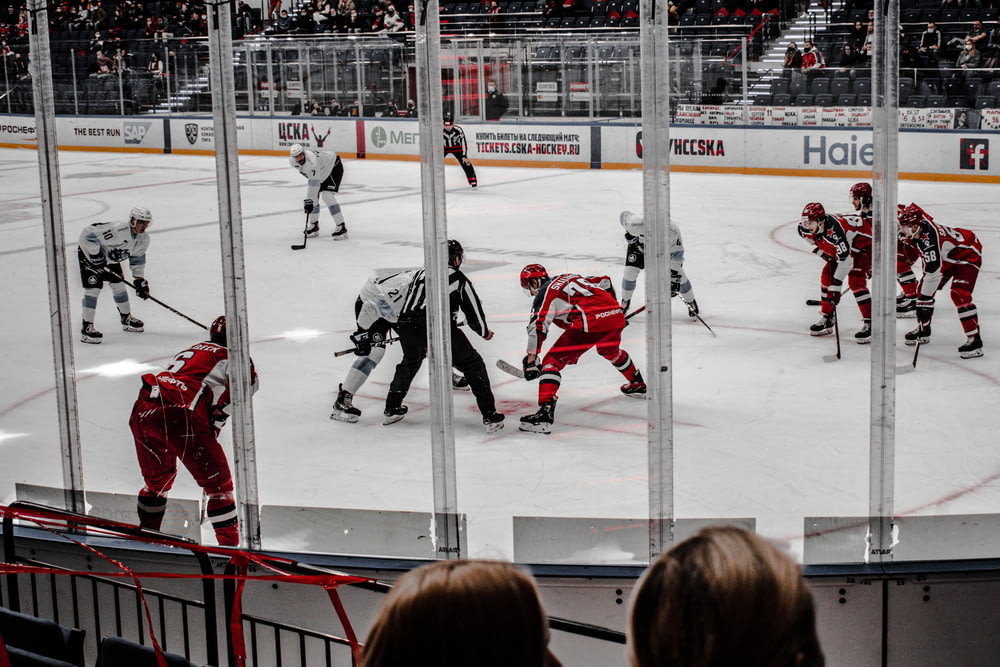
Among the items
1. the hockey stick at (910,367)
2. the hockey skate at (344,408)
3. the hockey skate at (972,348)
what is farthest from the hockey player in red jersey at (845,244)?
the hockey skate at (344,408)

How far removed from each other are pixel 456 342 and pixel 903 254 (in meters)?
2.89

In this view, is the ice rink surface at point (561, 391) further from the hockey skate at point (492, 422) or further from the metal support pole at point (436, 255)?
the metal support pole at point (436, 255)

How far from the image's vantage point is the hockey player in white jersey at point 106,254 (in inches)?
301

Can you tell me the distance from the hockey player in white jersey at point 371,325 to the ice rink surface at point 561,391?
0.13m

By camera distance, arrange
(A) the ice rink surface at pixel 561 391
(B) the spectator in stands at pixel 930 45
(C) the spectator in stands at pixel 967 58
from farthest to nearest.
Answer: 1. (C) the spectator in stands at pixel 967 58
2. (B) the spectator in stands at pixel 930 45
3. (A) the ice rink surface at pixel 561 391

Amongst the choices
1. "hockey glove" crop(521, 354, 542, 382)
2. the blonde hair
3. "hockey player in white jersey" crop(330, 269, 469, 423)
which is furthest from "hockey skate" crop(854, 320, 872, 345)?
the blonde hair

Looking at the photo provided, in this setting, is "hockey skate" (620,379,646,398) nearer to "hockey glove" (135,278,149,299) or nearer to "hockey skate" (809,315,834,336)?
"hockey skate" (809,315,834,336)

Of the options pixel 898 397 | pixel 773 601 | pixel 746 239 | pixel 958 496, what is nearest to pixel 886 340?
pixel 958 496

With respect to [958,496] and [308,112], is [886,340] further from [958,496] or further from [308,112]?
[308,112]

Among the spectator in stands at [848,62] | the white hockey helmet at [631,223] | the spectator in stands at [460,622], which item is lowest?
the white hockey helmet at [631,223]

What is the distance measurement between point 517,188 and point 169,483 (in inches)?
444

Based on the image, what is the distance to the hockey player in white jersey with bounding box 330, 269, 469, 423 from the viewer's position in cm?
571

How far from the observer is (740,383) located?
6559 millimetres

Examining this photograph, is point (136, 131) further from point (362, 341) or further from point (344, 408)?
point (362, 341)
